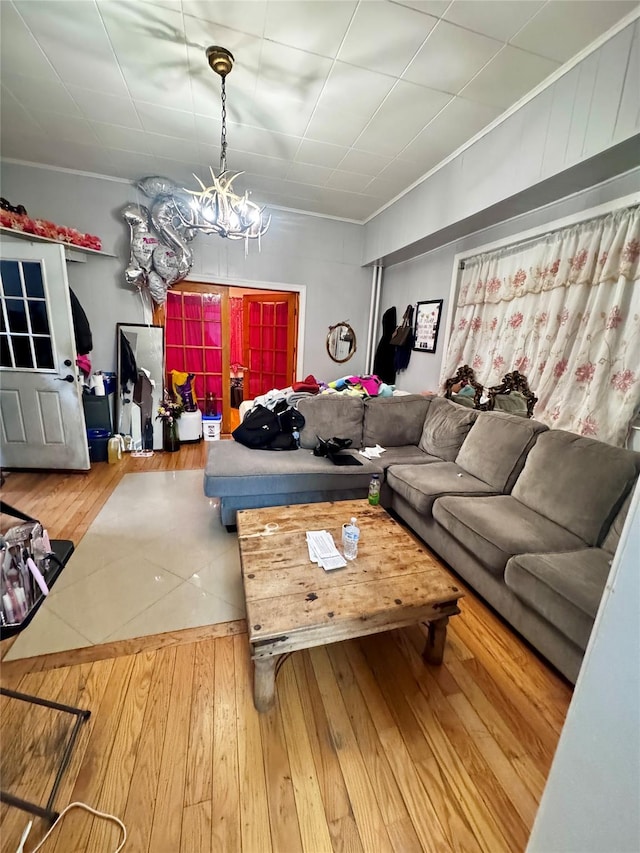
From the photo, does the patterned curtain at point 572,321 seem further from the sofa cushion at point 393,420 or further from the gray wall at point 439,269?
the sofa cushion at point 393,420

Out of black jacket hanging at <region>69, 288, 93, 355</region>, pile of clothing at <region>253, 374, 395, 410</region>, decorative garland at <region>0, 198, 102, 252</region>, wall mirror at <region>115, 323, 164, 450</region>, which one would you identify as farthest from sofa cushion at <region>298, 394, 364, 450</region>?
decorative garland at <region>0, 198, 102, 252</region>

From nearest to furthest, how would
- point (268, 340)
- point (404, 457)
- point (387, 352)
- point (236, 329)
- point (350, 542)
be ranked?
point (350, 542) → point (404, 457) → point (387, 352) → point (268, 340) → point (236, 329)

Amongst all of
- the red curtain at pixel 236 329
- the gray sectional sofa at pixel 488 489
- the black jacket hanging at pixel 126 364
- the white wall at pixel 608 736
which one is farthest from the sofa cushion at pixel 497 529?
the red curtain at pixel 236 329

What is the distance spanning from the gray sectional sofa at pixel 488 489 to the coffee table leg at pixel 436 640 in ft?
1.36

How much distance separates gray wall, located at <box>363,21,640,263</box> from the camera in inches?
64.4

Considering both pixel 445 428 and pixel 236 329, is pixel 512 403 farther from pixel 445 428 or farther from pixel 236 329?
pixel 236 329

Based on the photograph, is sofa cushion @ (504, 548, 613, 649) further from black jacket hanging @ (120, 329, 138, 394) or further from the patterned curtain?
black jacket hanging @ (120, 329, 138, 394)

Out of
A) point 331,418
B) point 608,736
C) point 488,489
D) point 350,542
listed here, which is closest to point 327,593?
point 350,542

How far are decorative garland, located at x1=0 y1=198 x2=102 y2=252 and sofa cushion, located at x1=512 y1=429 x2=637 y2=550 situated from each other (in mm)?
4183

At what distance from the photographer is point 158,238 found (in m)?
3.69

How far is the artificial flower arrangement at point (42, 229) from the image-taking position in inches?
107

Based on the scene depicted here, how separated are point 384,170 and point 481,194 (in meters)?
1.08

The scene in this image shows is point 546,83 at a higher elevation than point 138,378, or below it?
higher

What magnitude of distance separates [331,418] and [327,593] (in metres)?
1.85
